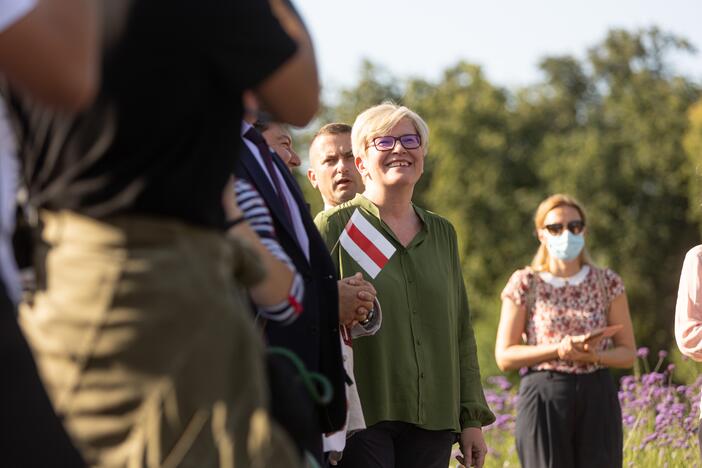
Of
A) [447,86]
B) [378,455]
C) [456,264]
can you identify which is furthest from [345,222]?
[447,86]

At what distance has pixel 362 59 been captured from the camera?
6356 cm

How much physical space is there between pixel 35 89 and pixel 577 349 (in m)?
5.81

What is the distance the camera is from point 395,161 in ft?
20.5

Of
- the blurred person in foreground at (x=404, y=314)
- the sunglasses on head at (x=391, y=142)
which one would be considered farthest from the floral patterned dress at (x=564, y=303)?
the sunglasses on head at (x=391, y=142)

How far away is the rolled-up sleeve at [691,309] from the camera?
6.34 m

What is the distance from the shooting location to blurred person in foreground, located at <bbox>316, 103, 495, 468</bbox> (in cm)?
593

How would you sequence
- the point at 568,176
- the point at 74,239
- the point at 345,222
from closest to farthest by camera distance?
the point at 74,239
the point at 345,222
the point at 568,176

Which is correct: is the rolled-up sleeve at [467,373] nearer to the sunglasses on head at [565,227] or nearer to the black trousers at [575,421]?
the black trousers at [575,421]

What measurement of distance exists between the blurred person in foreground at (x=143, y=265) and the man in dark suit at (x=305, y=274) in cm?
114

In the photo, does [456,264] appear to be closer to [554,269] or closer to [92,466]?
[554,269]

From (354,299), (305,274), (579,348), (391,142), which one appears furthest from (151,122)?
(579,348)

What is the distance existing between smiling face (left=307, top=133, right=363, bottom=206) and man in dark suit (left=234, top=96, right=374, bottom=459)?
2929 millimetres

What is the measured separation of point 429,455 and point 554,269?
2.72 meters

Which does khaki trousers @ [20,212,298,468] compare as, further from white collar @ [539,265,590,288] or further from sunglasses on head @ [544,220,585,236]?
sunglasses on head @ [544,220,585,236]
